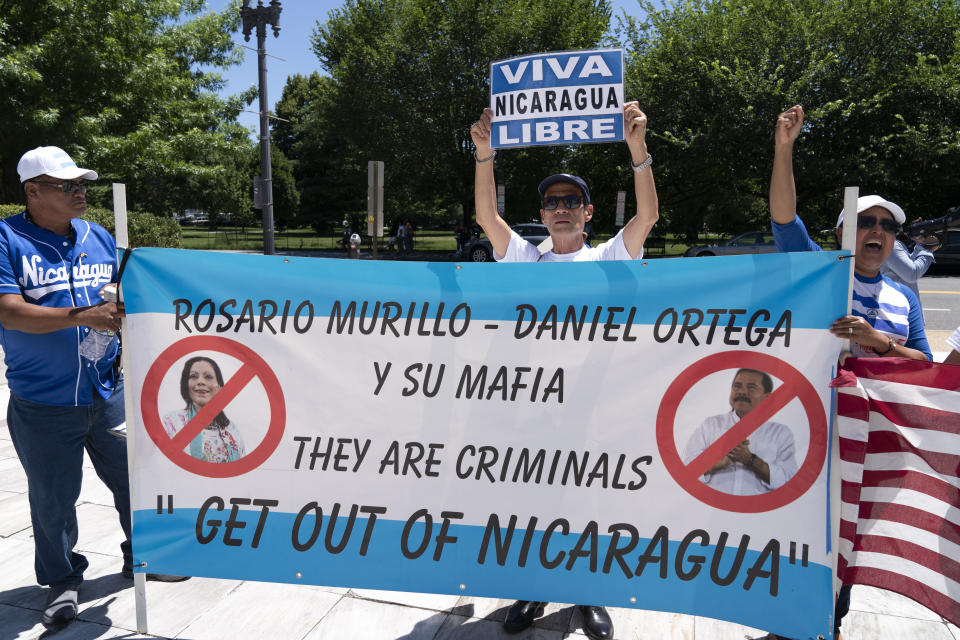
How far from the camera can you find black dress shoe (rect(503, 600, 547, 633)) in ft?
9.43

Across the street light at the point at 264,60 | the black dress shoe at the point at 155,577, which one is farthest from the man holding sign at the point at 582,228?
the street light at the point at 264,60

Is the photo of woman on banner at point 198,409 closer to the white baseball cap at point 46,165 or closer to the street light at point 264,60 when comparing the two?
the white baseball cap at point 46,165

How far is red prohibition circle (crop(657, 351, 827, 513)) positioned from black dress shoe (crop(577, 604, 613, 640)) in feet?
2.58

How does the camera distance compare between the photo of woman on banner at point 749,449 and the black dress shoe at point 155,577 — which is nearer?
the photo of woman on banner at point 749,449

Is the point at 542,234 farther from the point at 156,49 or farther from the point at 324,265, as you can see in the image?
the point at 324,265

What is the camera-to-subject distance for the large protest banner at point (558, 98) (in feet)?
11.2

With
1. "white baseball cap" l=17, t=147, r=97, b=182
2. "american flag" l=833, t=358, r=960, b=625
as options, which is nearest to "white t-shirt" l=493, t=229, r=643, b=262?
"american flag" l=833, t=358, r=960, b=625

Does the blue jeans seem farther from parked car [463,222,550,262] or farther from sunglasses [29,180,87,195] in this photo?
parked car [463,222,550,262]

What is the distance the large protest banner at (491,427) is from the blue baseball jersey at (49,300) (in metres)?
0.33

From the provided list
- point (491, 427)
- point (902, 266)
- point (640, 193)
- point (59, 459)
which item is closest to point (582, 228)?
point (640, 193)

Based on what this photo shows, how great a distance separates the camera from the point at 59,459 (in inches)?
115

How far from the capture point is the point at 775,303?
243 centimetres

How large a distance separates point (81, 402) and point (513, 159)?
2944 centimetres

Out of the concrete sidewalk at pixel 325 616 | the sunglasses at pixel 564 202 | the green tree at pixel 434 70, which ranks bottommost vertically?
the concrete sidewalk at pixel 325 616
